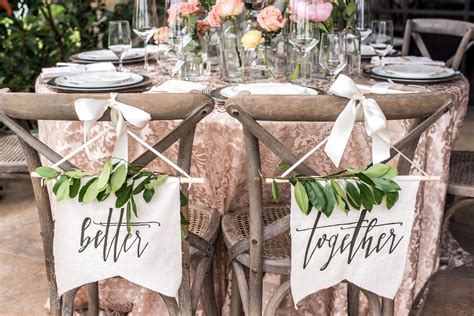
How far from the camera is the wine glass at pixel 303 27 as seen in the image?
1.64 meters

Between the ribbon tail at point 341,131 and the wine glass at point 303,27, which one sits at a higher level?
the wine glass at point 303,27

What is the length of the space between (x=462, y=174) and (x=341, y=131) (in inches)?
43.5

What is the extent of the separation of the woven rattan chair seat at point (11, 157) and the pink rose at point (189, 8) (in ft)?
2.66

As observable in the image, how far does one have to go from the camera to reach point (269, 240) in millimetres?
1508

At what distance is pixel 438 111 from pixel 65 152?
3.11ft

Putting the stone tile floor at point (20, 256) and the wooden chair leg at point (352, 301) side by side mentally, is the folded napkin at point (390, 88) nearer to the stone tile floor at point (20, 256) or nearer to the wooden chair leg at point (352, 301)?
the wooden chair leg at point (352, 301)

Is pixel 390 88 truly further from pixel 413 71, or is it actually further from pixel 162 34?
pixel 162 34

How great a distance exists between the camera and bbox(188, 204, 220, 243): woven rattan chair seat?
1510 millimetres

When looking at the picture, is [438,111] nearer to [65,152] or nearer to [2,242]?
[65,152]

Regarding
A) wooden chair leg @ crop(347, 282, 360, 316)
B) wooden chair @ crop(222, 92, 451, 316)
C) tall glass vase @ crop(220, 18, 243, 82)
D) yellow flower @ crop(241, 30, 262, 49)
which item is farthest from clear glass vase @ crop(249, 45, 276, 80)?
wooden chair leg @ crop(347, 282, 360, 316)

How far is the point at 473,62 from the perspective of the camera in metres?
5.25

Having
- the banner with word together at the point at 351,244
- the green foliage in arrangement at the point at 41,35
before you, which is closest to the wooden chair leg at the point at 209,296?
the banner with word together at the point at 351,244

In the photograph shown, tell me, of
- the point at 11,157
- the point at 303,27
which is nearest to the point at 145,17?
the point at 303,27

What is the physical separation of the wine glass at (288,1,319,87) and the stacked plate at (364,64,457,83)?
324mm
